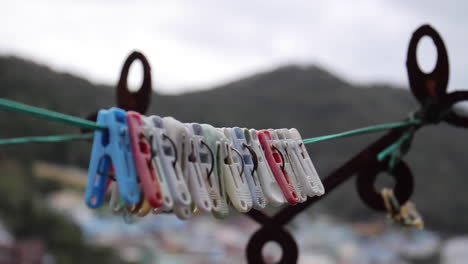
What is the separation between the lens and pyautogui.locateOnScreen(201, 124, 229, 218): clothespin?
29.1 inches

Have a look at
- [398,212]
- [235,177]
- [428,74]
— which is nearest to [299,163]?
[235,177]

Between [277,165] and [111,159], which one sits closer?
[111,159]

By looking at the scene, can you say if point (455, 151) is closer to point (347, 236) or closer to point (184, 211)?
point (347, 236)

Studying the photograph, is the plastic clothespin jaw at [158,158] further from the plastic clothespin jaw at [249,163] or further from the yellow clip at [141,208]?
the plastic clothespin jaw at [249,163]

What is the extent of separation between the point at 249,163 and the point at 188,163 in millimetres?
108

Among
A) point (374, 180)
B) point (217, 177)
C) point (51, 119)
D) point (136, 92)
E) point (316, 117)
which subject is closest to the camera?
point (51, 119)

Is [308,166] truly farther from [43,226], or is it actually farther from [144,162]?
[43,226]

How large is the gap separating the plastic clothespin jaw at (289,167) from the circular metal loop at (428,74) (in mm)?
321

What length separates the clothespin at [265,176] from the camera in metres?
0.80

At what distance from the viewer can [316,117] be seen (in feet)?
38.7

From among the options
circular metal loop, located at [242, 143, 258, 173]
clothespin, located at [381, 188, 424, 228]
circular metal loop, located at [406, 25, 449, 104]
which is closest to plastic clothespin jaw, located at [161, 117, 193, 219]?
circular metal loop, located at [242, 143, 258, 173]

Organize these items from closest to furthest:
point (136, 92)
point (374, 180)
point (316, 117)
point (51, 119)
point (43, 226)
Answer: point (51, 119) < point (136, 92) < point (374, 180) < point (43, 226) < point (316, 117)

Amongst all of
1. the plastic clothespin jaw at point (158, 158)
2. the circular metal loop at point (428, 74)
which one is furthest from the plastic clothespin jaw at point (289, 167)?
the circular metal loop at point (428, 74)

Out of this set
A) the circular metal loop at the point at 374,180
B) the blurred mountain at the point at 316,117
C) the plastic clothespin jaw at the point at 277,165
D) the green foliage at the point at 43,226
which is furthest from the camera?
the green foliage at the point at 43,226
